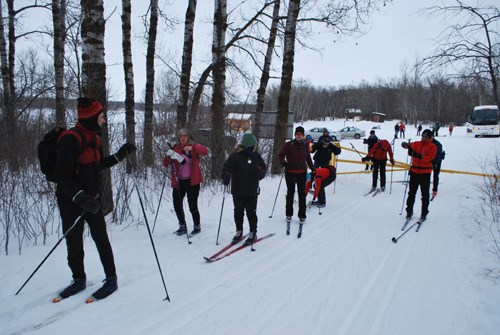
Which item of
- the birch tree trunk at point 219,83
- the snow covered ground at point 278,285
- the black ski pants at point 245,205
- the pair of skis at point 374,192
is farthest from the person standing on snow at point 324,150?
the black ski pants at point 245,205

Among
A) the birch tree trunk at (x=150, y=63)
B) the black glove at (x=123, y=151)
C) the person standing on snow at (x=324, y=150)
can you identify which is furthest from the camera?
the birch tree trunk at (x=150, y=63)

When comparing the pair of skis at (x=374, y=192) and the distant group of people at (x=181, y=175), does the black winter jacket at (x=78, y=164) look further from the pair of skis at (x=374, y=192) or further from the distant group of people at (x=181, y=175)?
the pair of skis at (x=374, y=192)

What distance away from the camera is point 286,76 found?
10055 mm

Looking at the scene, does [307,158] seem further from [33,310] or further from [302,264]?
[33,310]

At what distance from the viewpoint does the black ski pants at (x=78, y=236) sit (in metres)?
3.37

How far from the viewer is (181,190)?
5.54m

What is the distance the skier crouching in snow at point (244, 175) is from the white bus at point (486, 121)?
3255cm

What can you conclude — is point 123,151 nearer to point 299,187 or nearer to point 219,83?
point 299,187

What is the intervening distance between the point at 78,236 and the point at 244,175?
256 centimetres

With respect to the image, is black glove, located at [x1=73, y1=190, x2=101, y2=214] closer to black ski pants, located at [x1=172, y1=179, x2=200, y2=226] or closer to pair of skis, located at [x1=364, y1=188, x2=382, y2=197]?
black ski pants, located at [x1=172, y1=179, x2=200, y2=226]

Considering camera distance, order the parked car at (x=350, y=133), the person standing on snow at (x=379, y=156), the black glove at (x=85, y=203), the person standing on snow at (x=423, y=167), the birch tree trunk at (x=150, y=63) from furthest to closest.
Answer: the parked car at (x=350, y=133), the birch tree trunk at (x=150, y=63), the person standing on snow at (x=379, y=156), the person standing on snow at (x=423, y=167), the black glove at (x=85, y=203)

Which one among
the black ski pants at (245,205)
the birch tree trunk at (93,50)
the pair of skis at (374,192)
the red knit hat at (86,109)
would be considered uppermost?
the birch tree trunk at (93,50)

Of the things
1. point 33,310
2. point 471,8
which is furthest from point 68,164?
point 471,8

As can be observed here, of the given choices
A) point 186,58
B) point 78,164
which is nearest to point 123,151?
point 78,164
